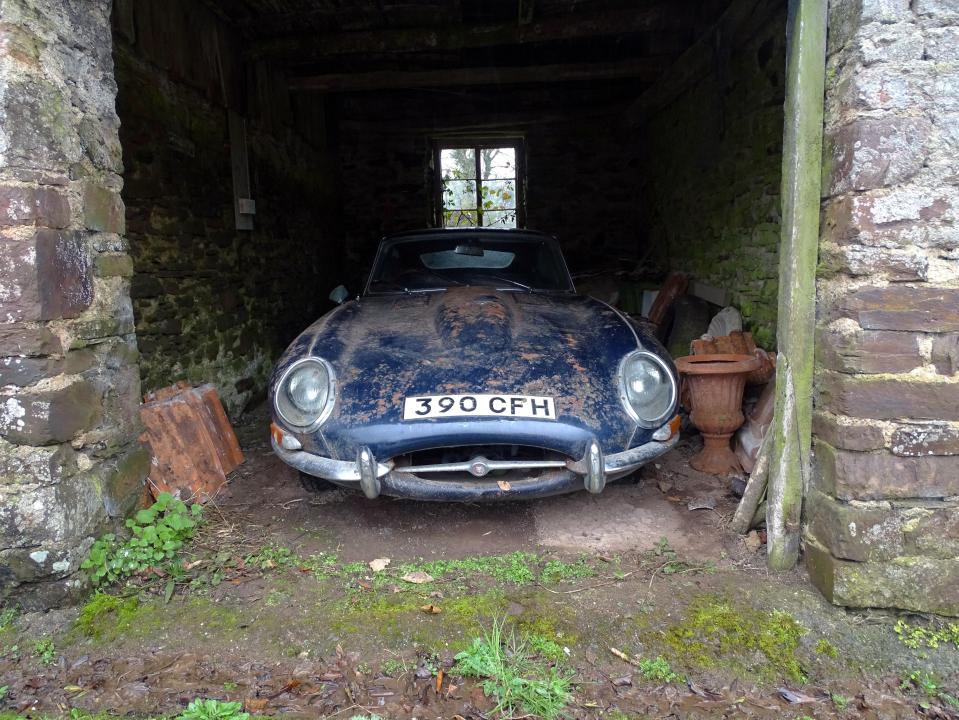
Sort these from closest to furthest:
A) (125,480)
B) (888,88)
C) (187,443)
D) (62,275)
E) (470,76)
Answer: (888,88) → (62,275) → (125,480) → (187,443) → (470,76)

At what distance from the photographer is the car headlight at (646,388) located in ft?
8.68

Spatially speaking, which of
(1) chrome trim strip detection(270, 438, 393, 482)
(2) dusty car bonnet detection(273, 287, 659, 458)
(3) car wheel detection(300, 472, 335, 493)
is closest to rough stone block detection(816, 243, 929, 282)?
(2) dusty car bonnet detection(273, 287, 659, 458)

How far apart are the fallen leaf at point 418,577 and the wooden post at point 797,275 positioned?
133cm

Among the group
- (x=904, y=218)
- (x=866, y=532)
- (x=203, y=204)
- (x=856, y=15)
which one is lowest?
(x=866, y=532)

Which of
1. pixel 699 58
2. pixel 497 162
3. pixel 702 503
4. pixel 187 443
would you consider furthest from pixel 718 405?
pixel 497 162

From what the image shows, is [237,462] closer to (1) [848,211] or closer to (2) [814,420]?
(2) [814,420]

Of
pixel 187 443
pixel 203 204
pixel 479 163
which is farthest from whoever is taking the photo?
pixel 479 163

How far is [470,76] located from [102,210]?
553cm

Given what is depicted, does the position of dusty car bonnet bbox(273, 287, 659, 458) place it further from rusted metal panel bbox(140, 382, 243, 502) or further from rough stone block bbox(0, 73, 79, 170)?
rough stone block bbox(0, 73, 79, 170)

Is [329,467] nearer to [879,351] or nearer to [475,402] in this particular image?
[475,402]

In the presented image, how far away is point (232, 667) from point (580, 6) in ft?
18.5

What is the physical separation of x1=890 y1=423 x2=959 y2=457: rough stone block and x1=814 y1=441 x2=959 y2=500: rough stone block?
1.0 inches

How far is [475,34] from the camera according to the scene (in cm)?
571

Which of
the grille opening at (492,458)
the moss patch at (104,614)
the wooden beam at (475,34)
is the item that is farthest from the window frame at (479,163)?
the moss patch at (104,614)
